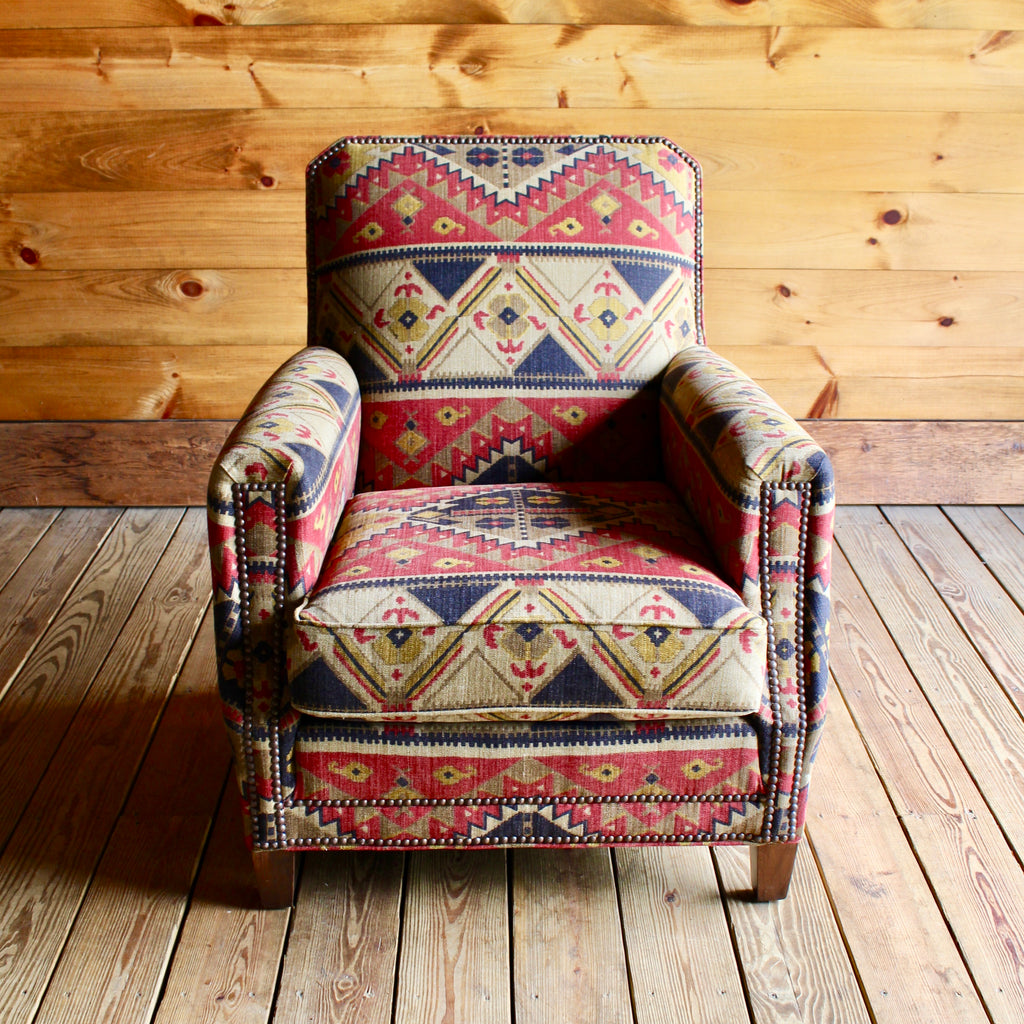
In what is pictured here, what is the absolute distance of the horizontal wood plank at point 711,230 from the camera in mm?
2312

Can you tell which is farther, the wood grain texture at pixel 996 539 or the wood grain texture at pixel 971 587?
the wood grain texture at pixel 996 539

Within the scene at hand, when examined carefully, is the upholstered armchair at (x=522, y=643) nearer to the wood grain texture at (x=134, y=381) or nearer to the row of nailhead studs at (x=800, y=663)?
the row of nailhead studs at (x=800, y=663)

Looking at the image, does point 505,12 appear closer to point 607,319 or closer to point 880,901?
point 607,319

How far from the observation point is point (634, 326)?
160 cm

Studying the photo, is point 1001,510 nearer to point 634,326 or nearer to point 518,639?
point 634,326

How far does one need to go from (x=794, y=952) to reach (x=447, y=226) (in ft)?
3.71

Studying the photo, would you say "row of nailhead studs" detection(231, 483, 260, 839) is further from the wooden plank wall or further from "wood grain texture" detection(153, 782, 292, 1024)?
the wooden plank wall

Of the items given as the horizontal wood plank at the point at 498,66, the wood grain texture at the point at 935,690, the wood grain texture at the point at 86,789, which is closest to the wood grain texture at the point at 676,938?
the wood grain texture at the point at 935,690

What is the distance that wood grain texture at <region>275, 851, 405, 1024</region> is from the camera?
3.86 feet

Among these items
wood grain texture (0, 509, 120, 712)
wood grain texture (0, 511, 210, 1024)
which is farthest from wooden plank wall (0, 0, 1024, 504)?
wood grain texture (0, 511, 210, 1024)

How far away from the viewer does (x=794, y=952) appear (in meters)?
1.25

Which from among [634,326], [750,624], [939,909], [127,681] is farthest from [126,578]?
[939,909]

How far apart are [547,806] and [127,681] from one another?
0.93 meters

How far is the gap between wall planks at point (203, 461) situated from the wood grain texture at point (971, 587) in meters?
0.10
